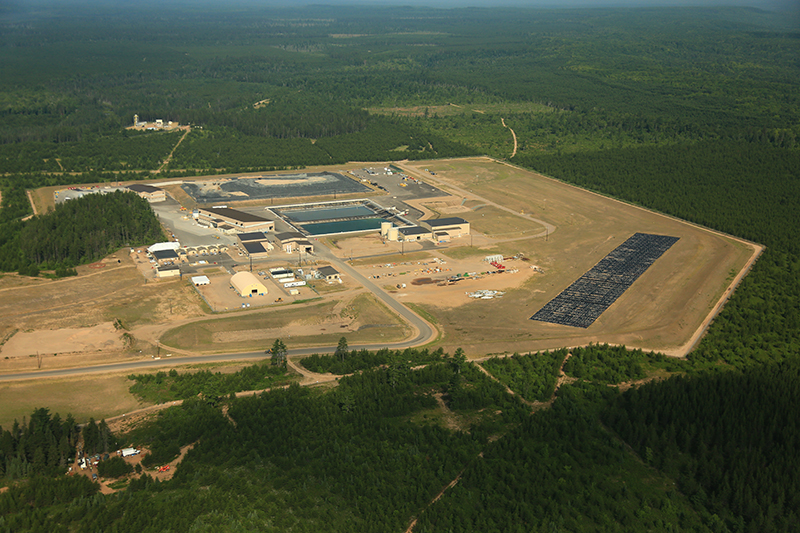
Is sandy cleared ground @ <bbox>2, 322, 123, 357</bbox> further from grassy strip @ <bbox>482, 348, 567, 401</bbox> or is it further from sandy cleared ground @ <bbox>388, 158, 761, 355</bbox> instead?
grassy strip @ <bbox>482, 348, 567, 401</bbox>

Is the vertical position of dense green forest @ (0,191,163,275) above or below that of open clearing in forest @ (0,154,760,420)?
above

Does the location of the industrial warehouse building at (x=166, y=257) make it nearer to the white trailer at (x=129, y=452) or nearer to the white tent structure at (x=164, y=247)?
the white tent structure at (x=164, y=247)

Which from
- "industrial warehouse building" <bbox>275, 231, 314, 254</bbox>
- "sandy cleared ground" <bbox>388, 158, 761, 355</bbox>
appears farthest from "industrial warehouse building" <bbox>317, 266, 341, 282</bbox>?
"sandy cleared ground" <bbox>388, 158, 761, 355</bbox>

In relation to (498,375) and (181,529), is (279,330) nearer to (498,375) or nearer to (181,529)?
(498,375)

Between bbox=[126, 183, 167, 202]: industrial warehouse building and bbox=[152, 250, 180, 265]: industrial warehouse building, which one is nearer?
bbox=[152, 250, 180, 265]: industrial warehouse building

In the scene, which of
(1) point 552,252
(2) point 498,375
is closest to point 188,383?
(2) point 498,375

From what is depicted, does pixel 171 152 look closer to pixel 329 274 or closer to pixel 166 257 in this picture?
pixel 166 257
